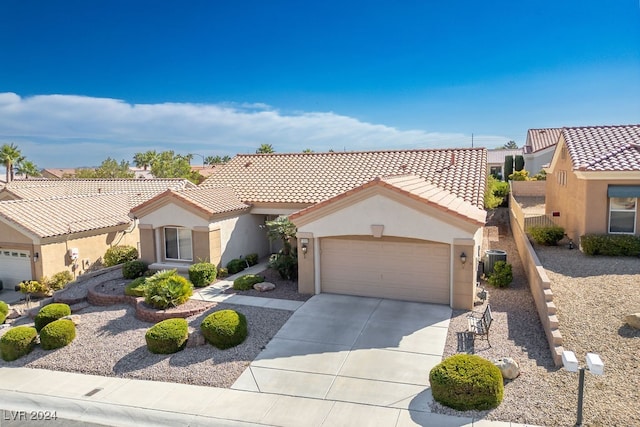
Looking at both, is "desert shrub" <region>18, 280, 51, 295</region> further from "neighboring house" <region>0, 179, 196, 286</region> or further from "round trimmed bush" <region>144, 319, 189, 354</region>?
"round trimmed bush" <region>144, 319, 189, 354</region>

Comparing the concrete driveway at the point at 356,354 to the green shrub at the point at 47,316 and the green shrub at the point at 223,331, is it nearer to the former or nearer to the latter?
the green shrub at the point at 223,331

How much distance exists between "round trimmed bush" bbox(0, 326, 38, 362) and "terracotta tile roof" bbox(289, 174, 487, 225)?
923 centimetres

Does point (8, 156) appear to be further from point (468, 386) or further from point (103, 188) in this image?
point (468, 386)

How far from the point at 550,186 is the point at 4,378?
2865 cm

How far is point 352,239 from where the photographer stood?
16812 mm

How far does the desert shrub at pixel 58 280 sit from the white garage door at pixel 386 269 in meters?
12.8

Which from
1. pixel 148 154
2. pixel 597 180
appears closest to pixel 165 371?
pixel 597 180

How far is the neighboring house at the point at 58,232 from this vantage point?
2114 cm

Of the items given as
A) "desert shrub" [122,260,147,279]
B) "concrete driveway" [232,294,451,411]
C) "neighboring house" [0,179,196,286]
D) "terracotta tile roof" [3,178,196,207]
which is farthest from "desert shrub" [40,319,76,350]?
"terracotta tile roof" [3,178,196,207]

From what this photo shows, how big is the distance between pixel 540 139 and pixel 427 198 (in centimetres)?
4553

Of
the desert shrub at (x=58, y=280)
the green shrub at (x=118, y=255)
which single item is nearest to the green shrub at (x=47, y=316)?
the desert shrub at (x=58, y=280)

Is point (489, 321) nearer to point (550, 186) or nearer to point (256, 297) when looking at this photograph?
point (256, 297)

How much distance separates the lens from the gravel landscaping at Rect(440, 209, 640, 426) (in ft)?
30.5

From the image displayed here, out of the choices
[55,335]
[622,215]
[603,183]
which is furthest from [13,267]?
[622,215]
